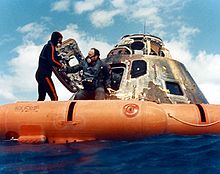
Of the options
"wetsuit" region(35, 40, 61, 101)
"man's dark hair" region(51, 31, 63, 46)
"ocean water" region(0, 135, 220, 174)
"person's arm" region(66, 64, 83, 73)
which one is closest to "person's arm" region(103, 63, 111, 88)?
"person's arm" region(66, 64, 83, 73)

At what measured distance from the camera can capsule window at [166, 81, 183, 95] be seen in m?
10.2

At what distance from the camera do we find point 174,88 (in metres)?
10.3

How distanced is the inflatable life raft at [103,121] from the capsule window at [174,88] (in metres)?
2.31

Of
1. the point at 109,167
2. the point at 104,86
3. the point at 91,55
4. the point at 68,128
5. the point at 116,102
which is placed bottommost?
the point at 109,167

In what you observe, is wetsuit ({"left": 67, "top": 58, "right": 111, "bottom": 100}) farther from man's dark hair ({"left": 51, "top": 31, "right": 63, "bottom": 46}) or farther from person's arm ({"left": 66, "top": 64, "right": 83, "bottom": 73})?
man's dark hair ({"left": 51, "top": 31, "right": 63, "bottom": 46})

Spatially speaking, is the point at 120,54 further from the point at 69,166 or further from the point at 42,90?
the point at 69,166

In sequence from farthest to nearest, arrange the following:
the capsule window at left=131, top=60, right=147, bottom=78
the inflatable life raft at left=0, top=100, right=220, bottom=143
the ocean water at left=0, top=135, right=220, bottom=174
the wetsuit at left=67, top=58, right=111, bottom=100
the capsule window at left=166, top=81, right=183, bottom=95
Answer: the capsule window at left=131, top=60, right=147, bottom=78
the capsule window at left=166, top=81, right=183, bottom=95
the wetsuit at left=67, top=58, right=111, bottom=100
the inflatable life raft at left=0, top=100, right=220, bottom=143
the ocean water at left=0, top=135, right=220, bottom=174

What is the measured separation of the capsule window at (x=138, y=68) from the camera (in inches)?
410

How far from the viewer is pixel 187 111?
303 inches

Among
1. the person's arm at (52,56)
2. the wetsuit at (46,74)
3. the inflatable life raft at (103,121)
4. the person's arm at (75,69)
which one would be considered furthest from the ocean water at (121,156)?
the person's arm at (75,69)

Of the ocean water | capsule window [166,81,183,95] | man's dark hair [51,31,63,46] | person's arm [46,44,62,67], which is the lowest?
the ocean water

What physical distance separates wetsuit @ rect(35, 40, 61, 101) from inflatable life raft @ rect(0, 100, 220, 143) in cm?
156

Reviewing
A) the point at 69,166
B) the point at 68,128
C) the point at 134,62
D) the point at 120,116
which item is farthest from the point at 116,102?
the point at 134,62

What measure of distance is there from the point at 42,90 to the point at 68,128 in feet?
7.86
